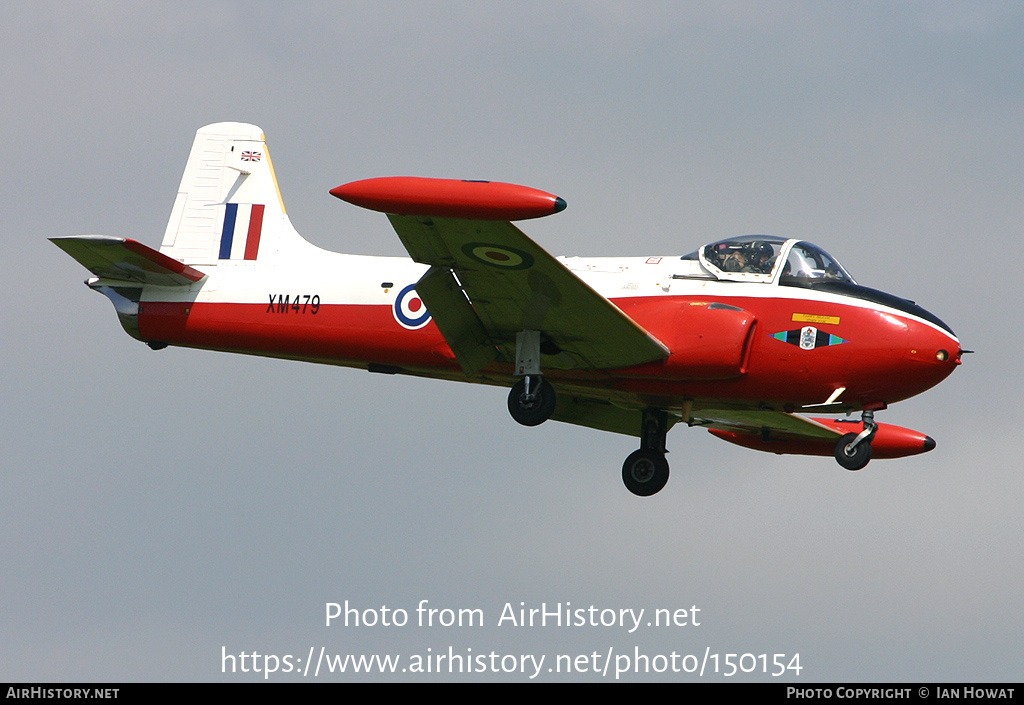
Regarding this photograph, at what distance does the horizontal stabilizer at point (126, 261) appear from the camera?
59.6 feet

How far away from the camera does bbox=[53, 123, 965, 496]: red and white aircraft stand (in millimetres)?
16969

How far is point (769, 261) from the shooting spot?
17828mm

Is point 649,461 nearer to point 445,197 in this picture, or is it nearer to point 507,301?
point 507,301

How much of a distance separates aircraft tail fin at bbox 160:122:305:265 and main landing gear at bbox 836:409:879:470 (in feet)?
26.7

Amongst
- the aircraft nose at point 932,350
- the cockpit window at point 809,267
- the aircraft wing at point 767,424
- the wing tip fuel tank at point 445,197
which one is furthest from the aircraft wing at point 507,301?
the aircraft nose at point 932,350

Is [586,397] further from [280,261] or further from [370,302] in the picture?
[280,261]

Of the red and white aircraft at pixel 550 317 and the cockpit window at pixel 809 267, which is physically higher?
the cockpit window at pixel 809 267

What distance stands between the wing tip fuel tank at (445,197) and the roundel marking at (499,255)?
4.45ft

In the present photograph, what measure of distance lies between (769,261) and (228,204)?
801 cm

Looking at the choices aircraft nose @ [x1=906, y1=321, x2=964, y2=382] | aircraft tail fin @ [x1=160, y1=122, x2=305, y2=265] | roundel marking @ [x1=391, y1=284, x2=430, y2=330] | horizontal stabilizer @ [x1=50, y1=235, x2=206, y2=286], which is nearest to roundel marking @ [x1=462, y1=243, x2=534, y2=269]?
roundel marking @ [x1=391, y1=284, x2=430, y2=330]

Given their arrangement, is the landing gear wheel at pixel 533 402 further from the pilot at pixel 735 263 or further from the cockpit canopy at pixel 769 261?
the pilot at pixel 735 263

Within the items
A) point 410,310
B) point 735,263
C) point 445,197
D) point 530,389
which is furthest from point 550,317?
Result: point 445,197

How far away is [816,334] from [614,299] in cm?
263

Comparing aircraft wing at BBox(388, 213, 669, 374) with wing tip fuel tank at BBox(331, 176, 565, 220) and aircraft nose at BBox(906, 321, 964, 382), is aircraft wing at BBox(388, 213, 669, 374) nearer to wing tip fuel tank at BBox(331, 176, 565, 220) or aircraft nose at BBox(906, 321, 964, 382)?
wing tip fuel tank at BBox(331, 176, 565, 220)
